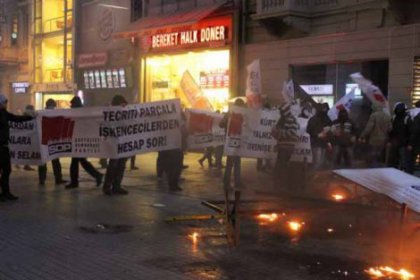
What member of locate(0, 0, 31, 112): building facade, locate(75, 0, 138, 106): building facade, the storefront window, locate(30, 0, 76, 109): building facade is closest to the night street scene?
locate(75, 0, 138, 106): building facade

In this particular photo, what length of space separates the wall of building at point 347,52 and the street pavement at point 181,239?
5950 mm

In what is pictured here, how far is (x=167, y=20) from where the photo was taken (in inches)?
926

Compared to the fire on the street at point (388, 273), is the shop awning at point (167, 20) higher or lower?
higher

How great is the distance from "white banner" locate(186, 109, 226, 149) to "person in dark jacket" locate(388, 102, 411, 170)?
3.70 metres

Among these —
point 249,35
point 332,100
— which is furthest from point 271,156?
point 249,35

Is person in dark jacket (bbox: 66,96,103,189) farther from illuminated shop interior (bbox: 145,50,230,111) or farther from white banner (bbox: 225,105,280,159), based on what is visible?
illuminated shop interior (bbox: 145,50,230,111)

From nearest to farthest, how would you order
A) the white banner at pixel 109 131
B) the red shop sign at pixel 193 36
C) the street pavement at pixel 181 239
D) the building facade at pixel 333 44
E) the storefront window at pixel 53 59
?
the street pavement at pixel 181 239
the white banner at pixel 109 131
the building facade at pixel 333 44
the red shop sign at pixel 193 36
the storefront window at pixel 53 59

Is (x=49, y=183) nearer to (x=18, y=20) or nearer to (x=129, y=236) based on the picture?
(x=129, y=236)

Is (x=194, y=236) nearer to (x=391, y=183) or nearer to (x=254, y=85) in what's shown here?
(x=391, y=183)

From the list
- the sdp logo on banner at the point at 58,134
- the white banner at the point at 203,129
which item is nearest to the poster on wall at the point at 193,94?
the white banner at the point at 203,129

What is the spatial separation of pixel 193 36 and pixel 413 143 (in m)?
11.8

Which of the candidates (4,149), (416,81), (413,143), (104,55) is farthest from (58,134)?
(104,55)

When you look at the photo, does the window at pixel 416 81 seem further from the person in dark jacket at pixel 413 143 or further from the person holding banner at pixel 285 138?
the person holding banner at pixel 285 138

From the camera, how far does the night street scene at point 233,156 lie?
23.3 feet
